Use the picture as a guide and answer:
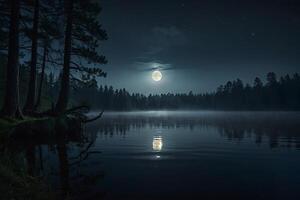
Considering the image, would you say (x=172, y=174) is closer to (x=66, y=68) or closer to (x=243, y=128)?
(x=66, y=68)

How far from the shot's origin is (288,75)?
12938 cm

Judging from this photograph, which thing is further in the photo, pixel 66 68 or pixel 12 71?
pixel 66 68

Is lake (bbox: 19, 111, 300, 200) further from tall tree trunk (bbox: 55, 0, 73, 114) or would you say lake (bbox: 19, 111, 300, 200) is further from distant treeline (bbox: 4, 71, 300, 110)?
distant treeline (bbox: 4, 71, 300, 110)

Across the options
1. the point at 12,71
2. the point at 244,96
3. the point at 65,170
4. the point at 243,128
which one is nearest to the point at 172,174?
the point at 65,170

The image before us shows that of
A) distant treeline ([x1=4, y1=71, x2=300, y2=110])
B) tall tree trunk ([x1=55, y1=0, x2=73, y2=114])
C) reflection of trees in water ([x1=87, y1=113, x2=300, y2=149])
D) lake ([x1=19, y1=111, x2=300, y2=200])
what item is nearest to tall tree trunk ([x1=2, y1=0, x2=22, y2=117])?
lake ([x1=19, y1=111, x2=300, y2=200])

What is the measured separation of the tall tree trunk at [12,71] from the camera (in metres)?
15.6

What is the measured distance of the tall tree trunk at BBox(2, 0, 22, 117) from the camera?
612 inches

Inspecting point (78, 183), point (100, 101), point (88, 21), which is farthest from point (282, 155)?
point (100, 101)

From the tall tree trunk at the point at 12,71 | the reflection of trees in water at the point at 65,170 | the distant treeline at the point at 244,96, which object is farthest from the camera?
the distant treeline at the point at 244,96

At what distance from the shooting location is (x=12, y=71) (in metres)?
15.8

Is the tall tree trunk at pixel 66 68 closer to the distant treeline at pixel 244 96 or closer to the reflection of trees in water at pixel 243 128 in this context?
the reflection of trees in water at pixel 243 128

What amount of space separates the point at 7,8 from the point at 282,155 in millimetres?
18217

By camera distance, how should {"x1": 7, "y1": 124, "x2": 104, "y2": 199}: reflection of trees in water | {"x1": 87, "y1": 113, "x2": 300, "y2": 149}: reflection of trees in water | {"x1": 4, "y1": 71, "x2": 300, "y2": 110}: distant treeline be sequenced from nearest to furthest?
{"x1": 7, "y1": 124, "x2": 104, "y2": 199}: reflection of trees in water
{"x1": 87, "y1": 113, "x2": 300, "y2": 149}: reflection of trees in water
{"x1": 4, "y1": 71, "x2": 300, "y2": 110}: distant treeline

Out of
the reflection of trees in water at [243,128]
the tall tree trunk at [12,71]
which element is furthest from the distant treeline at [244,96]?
the tall tree trunk at [12,71]
